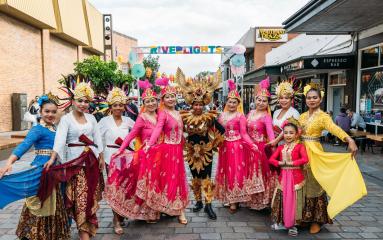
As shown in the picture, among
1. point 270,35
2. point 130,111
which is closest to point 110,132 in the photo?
point 130,111

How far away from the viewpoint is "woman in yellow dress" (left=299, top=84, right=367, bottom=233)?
390cm

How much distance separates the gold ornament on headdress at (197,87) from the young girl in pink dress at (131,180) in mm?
700

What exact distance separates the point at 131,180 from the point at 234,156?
153 cm

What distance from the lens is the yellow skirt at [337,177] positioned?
151 inches

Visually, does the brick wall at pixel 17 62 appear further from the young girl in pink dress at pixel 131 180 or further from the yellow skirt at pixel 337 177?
the yellow skirt at pixel 337 177

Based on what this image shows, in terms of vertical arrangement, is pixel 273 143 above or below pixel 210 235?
above

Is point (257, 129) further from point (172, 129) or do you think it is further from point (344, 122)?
point (344, 122)

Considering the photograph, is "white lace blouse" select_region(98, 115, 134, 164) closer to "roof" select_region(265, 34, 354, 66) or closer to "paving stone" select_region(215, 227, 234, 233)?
"paving stone" select_region(215, 227, 234, 233)

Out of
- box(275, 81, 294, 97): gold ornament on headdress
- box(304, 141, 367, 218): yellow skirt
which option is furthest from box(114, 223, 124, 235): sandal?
box(275, 81, 294, 97): gold ornament on headdress

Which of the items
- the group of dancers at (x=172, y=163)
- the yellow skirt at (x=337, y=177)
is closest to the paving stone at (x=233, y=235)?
the group of dancers at (x=172, y=163)

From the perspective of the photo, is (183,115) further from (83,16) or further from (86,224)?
(83,16)

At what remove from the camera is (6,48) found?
15.7 m

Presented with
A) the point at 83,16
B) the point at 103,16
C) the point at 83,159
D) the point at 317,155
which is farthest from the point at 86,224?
the point at 103,16

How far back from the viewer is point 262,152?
4922 mm
